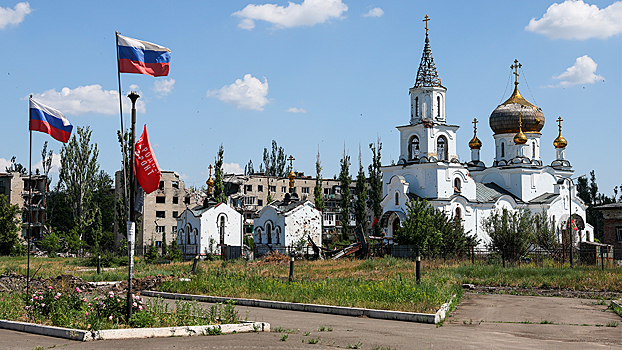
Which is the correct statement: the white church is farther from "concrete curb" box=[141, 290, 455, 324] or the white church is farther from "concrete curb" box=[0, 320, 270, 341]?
"concrete curb" box=[0, 320, 270, 341]

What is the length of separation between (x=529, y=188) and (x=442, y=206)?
→ 39.7ft

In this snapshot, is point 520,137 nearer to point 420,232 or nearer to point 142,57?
point 420,232

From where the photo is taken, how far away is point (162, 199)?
69062mm

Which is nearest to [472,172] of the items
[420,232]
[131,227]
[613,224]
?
[613,224]

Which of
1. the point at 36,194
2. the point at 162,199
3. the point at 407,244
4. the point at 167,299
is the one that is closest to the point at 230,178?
the point at 162,199

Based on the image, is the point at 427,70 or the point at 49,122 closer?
the point at 49,122

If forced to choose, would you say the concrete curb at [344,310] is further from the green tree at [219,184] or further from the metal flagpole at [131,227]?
the green tree at [219,184]

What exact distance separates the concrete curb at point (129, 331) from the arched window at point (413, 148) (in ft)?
135

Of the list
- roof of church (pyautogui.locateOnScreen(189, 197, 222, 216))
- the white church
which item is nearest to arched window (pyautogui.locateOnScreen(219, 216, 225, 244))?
roof of church (pyautogui.locateOnScreen(189, 197, 222, 216))

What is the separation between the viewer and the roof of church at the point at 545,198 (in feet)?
182

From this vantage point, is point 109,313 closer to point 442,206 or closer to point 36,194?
point 442,206

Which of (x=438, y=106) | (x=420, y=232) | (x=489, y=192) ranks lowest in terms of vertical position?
(x=420, y=232)

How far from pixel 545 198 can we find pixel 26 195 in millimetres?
53387

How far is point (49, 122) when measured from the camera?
17750mm
